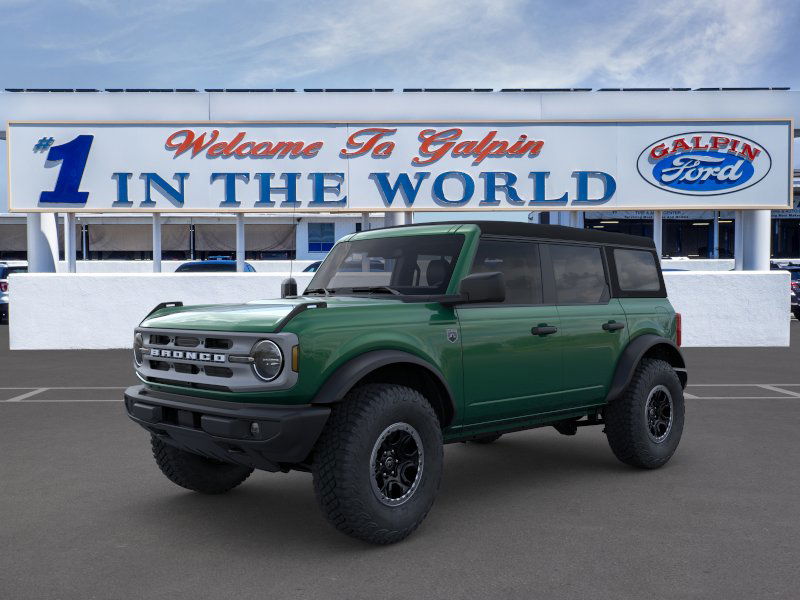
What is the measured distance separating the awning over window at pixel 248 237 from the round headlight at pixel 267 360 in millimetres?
32787

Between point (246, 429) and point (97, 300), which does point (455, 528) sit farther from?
point (97, 300)

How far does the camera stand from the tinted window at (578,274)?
5.57 metres

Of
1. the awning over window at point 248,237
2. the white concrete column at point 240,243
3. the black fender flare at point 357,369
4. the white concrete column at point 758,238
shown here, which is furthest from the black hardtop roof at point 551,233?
the awning over window at point 248,237

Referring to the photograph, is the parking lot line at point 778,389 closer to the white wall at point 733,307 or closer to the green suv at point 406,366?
the green suv at point 406,366

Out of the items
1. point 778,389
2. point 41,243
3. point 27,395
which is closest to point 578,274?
point 778,389

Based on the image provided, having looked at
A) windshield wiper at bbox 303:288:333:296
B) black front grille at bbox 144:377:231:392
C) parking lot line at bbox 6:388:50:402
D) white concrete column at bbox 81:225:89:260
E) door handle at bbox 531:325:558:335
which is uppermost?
white concrete column at bbox 81:225:89:260

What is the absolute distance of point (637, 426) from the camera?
5750 mm

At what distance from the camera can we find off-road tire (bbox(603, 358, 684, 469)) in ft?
18.9

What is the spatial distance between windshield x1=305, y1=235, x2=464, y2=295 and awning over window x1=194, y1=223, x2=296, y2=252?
31.1 m

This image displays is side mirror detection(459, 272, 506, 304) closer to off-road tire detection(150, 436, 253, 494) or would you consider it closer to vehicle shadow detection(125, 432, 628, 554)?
vehicle shadow detection(125, 432, 628, 554)

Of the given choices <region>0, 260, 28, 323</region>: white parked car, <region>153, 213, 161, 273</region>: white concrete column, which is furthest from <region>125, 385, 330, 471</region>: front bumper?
<region>0, 260, 28, 323</region>: white parked car

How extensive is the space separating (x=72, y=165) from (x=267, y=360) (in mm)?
13221

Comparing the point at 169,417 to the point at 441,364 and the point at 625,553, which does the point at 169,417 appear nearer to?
the point at 441,364

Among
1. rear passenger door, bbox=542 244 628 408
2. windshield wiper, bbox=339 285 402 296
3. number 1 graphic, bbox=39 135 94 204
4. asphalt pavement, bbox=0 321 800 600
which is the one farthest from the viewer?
number 1 graphic, bbox=39 135 94 204
